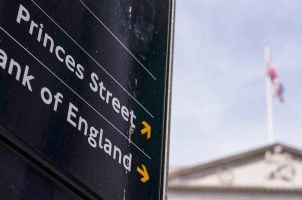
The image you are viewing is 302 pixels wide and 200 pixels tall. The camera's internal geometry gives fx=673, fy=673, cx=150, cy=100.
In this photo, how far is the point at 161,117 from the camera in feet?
7.58

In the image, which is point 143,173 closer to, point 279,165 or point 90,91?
point 90,91

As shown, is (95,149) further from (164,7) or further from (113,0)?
(164,7)

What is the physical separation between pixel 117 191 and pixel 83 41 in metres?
0.46

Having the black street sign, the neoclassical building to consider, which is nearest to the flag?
the neoclassical building

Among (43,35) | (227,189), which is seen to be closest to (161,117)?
(43,35)

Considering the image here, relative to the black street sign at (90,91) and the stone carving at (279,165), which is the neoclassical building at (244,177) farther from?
the black street sign at (90,91)

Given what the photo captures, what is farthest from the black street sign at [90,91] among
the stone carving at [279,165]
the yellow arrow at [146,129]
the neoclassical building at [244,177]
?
the stone carving at [279,165]

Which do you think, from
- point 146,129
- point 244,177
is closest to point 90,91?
point 146,129

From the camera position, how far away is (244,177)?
20406mm

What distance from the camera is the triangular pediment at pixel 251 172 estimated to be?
20.2m

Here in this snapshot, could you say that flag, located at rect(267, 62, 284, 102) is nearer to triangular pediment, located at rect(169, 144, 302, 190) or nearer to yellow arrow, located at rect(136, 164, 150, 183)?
triangular pediment, located at rect(169, 144, 302, 190)

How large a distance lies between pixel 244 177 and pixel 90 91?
1881 centimetres

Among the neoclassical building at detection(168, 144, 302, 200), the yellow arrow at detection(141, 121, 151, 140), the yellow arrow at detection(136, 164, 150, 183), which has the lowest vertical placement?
the yellow arrow at detection(136, 164, 150, 183)

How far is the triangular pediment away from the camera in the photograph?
66.3 ft
